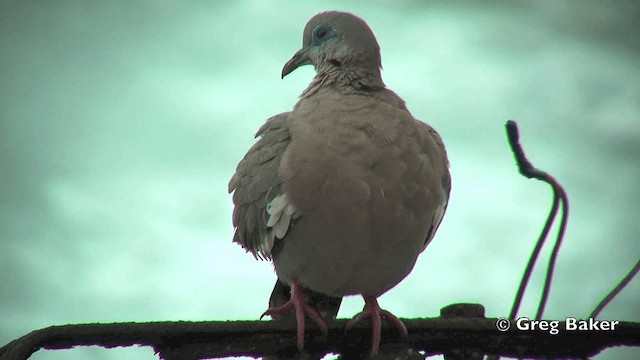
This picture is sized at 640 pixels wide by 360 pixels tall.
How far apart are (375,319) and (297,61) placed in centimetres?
187

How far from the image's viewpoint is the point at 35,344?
276 cm

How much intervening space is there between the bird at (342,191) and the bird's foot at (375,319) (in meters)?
0.01

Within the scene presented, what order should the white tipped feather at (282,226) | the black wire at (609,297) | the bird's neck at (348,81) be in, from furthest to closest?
the bird's neck at (348,81), the white tipped feather at (282,226), the black wire at (609,297)

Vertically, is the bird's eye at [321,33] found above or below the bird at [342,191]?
above

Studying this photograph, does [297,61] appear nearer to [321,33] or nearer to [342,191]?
[321,33]

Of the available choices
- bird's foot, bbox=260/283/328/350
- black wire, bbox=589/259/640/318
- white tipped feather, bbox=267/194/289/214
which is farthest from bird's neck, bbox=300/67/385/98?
black wire, bbox=589/259/640/318

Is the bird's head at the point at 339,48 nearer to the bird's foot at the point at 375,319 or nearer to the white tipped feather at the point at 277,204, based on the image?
the white tipped feather at the point at 277,204

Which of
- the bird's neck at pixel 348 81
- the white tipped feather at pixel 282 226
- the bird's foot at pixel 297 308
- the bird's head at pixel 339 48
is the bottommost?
the bird's foot at pixel 297 308

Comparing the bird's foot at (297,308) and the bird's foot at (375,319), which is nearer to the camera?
the bird's foot at (375,319)

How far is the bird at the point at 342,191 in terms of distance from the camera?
4.07 metres

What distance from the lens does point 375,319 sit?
3.85m

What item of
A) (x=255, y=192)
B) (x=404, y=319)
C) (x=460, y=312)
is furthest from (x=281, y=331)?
(x=255, y=192)

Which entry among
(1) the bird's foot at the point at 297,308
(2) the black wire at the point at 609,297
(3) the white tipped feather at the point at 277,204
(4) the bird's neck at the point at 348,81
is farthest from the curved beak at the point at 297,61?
(2) the black wire at the point at 609,297

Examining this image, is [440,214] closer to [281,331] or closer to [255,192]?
[255,192]
